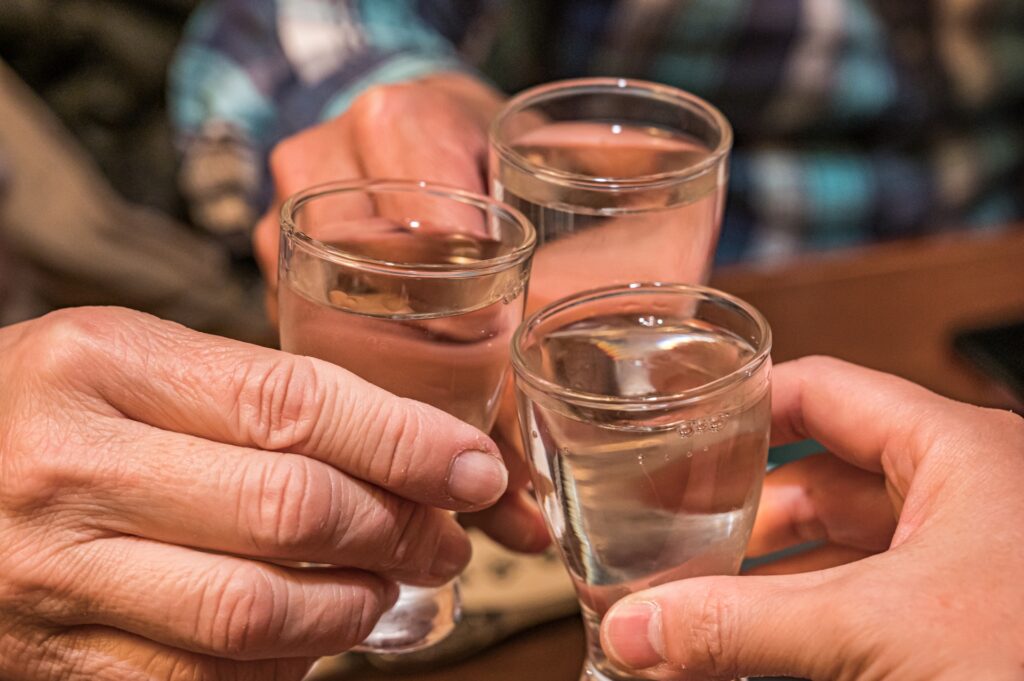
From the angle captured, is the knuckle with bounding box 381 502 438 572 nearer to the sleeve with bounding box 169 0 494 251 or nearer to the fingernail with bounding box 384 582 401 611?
the fingernail with bounding box 384 582 401 611

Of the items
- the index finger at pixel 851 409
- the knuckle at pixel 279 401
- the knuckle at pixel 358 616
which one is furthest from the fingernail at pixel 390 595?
the index finger at pixel 851 409

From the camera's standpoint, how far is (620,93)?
0.71 m

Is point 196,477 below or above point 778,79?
above

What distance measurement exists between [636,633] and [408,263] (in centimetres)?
19

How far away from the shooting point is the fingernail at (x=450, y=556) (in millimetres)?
579

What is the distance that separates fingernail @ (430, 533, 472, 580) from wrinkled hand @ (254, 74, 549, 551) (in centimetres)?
6

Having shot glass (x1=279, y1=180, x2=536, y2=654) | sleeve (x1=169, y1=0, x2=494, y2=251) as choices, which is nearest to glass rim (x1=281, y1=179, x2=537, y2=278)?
shot glass (x1=279, y1=180, x2=536, y2=654)

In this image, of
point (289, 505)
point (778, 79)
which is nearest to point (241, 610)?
point (289, 505)

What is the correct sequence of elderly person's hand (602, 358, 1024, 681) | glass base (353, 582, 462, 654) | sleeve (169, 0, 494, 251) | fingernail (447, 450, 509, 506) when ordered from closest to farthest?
1. elderly person's hand (602, 358, 1024, 681)
2. fingernail (447, 450, 509, 506)
3. glass base (353, 582, 462, 654)
4. sleeve (169, 0, 494, 251)

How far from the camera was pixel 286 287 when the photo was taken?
540 millimetres

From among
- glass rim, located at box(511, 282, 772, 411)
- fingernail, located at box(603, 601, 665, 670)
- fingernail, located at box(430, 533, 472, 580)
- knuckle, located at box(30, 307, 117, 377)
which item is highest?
glass rim, located at box(511, 282, 772, 411)

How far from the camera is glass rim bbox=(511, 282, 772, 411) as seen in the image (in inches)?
17.6

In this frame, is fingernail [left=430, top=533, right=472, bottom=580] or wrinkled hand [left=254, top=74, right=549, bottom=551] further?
wrinkled hand [left=254, top=74, right=549, bottom=551]

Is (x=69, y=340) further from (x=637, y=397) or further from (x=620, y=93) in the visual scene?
(x=620, y=93)
